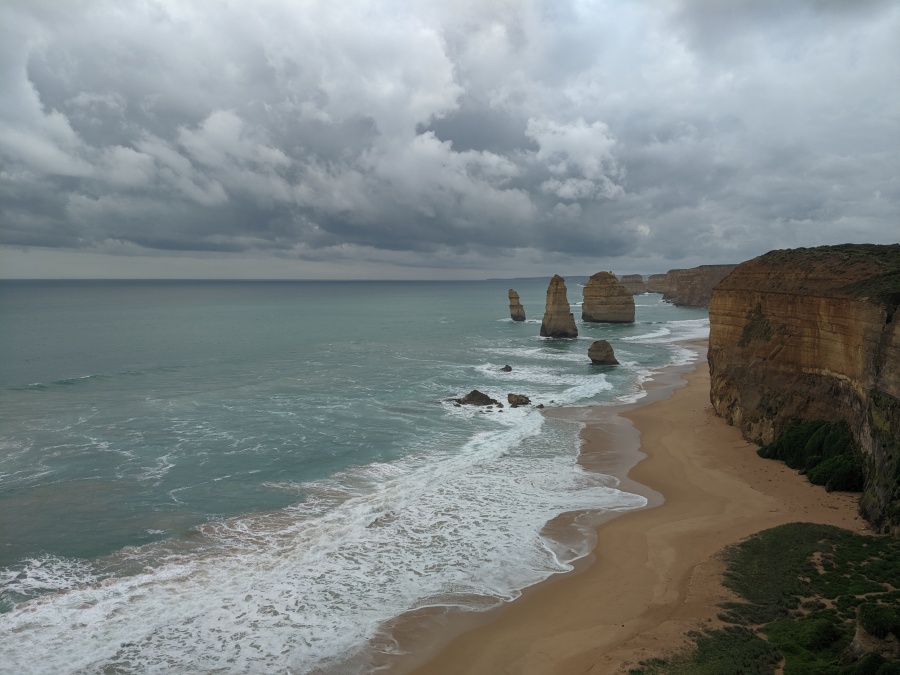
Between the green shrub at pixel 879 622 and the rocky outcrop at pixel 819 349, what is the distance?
7415 mm

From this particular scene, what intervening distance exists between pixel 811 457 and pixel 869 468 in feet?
12.6

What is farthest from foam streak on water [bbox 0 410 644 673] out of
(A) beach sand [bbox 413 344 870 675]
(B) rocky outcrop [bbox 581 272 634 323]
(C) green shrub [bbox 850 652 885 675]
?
(B) rocky outcrop [bbox 581 272 634 323]

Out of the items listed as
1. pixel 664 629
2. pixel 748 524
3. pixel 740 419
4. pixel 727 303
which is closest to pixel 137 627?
pixel 664 629

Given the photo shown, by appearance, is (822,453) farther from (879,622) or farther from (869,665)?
(869,665)

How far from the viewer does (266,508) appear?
2059 centimetres

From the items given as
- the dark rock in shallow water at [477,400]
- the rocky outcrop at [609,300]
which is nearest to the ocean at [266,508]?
the dark rock in shallow water at [477,400]

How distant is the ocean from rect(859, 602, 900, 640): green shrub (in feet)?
25.2

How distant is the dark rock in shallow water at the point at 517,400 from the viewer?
37.5m

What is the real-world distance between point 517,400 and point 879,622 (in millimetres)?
28193

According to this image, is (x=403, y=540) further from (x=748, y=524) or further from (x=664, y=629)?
(x=748, y=524)

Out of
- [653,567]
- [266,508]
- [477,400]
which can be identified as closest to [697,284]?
[477,400]

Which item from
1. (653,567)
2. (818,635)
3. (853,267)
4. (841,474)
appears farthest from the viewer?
(853,267)

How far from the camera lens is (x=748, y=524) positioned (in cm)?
1812

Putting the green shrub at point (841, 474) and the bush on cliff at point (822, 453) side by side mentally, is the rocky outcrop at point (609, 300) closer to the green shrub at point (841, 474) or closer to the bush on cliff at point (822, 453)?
the bush on cliff at point (822, 453)
